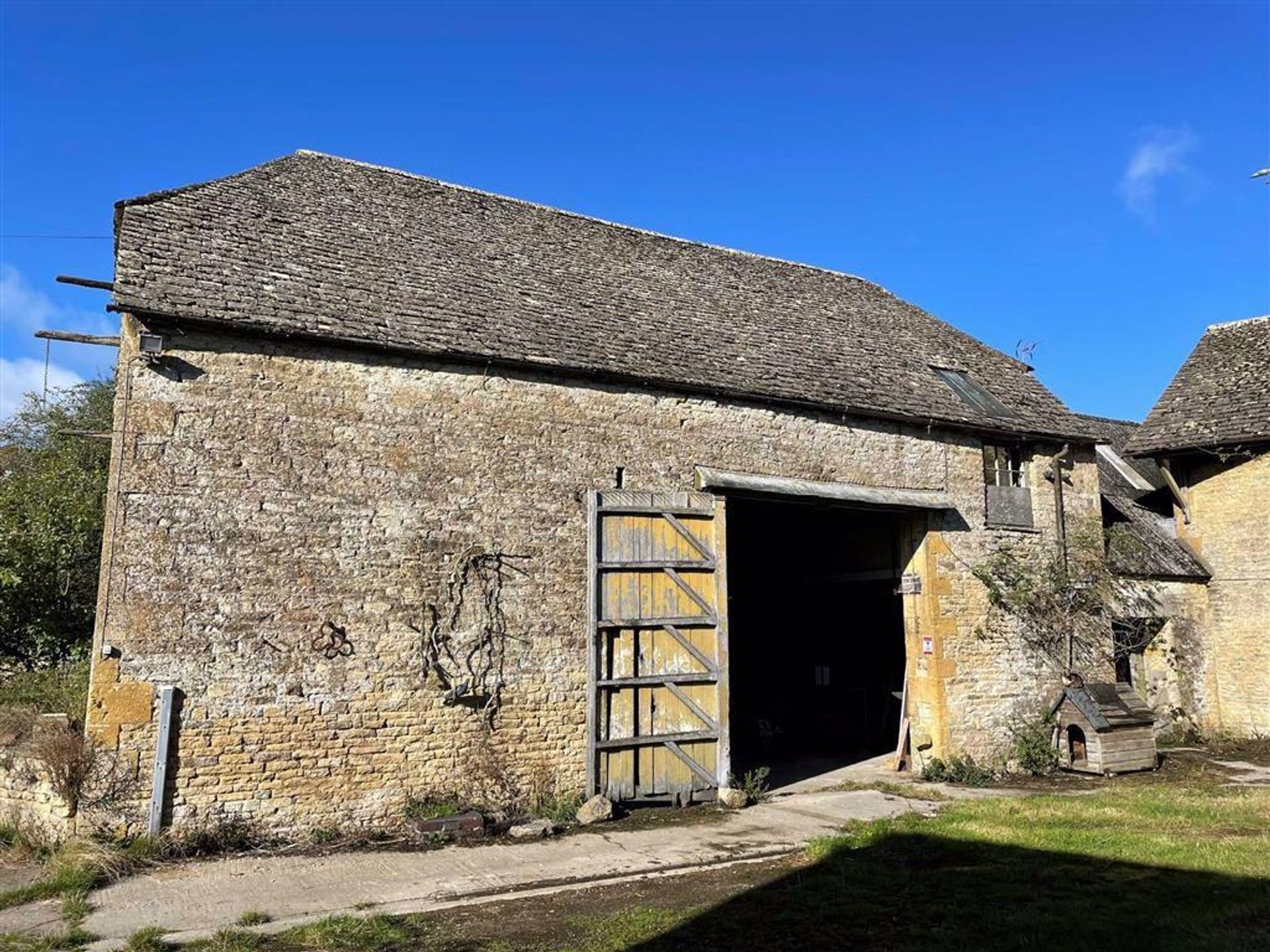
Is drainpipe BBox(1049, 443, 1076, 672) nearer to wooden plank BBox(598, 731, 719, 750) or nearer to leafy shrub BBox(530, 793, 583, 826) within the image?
wooden plank BBox(598, 731, 719, 750)

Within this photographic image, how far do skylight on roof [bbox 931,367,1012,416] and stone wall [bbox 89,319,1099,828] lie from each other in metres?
5.18

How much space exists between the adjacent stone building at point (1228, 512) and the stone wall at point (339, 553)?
34.3ft

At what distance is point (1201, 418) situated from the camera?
647 inches

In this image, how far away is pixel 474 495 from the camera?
390 inches

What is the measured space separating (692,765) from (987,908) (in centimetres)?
461

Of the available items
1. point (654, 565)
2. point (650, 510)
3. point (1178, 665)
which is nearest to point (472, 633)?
point (654, 565)

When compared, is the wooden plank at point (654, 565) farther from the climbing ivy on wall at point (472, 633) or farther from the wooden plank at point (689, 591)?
the climbing ivy on wall at point (472, 633)

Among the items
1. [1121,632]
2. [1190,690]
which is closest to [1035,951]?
[1121,632]

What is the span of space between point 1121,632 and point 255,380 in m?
13.9

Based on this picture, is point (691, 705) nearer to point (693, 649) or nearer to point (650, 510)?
point (693, 649)

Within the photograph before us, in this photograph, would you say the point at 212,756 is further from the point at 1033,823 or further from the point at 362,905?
the point at 1033,823

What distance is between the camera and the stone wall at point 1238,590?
49.8 feet

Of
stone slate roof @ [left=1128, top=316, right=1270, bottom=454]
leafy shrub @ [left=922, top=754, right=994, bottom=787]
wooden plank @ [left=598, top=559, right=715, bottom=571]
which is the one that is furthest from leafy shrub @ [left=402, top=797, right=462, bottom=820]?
stone slate roof @ [left=1128, top=316, right=1270, bottom=454]

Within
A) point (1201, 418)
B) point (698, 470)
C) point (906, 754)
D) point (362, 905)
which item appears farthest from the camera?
point (1201, 418)
